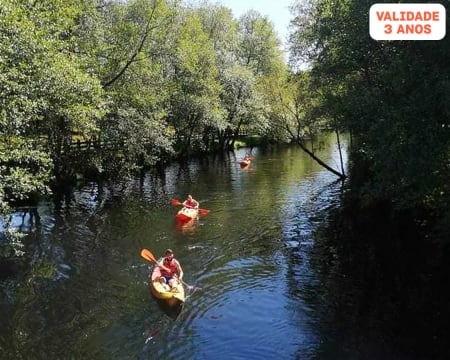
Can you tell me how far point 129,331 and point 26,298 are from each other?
407 cm

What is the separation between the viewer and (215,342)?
11344mm

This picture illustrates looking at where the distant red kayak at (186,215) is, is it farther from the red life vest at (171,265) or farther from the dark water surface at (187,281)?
the red life vest at (171,265)

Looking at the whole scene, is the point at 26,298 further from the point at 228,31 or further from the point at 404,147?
the point at 228,31

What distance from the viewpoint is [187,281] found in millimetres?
15492

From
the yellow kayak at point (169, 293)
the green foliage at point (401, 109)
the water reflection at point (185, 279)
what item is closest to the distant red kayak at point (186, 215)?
the water reflection at point (185, 279)

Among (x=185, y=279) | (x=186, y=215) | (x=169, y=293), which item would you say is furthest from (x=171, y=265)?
(x=186, y=215)

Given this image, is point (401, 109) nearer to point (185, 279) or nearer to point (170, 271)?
point (170, 271)

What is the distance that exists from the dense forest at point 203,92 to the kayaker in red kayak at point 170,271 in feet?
16.1

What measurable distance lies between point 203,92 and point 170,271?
31189 millimetres

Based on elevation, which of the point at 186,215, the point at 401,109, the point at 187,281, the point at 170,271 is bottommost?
the point at 187,281

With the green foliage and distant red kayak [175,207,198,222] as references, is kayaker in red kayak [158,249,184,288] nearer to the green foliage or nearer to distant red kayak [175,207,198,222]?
the green foliage

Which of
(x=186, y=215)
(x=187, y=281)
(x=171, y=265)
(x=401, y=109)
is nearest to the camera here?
(x=401, y=109)

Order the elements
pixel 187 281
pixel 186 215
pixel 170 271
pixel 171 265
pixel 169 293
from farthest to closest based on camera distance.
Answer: pixel 186 215, pixel 187 281, pixel 171 265, pixel 170 271, pixel 169 293

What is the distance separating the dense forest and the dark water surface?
2.90m
